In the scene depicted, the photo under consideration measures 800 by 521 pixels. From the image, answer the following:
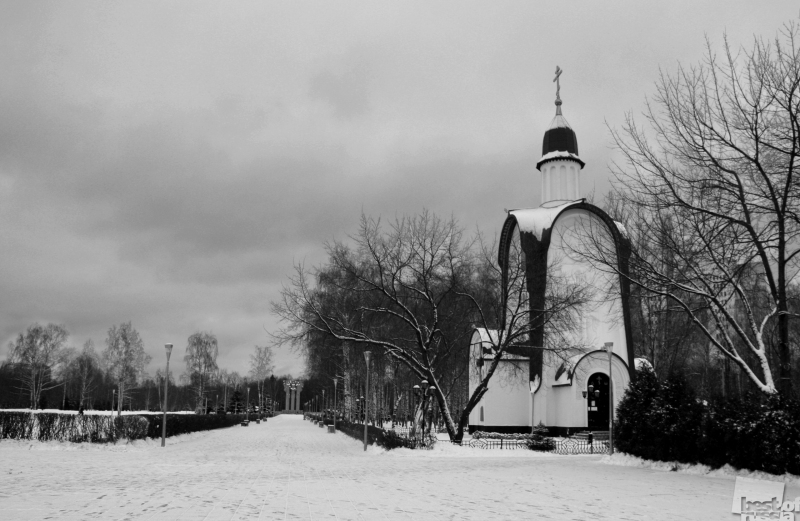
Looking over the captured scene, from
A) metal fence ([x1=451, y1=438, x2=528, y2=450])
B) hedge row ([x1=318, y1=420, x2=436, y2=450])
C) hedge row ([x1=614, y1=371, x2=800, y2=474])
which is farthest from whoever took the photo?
metal fence ([x1=451, y1=438, x2=528, y2=450])

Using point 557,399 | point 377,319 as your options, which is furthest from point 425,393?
point 557,399

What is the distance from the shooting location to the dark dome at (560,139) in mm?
39719

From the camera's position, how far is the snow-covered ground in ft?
29.0

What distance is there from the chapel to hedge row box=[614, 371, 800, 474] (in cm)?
994

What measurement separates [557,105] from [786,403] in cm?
3078

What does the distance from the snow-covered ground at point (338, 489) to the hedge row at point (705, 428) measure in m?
0.60

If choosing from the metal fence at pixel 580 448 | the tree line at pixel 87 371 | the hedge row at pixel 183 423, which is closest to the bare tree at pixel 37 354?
the tree line at pixel 87 371

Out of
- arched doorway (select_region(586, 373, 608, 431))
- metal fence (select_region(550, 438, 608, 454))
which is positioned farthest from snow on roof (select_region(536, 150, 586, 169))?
metal fence (select_region(550, 438, 608, 454))

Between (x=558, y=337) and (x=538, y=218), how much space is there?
31.6ft

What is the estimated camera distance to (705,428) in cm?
1585

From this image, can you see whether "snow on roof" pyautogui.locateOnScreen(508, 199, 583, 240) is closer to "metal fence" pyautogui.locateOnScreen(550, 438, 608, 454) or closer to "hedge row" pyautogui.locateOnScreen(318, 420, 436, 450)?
"metal fence" pyautogui.locateOnScreen(550, 438, 608, 454)

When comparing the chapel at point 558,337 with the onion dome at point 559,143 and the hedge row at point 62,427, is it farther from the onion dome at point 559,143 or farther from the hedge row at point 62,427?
the hedge row at point 62,427

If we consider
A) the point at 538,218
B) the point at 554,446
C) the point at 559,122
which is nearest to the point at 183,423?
the point at 554,446

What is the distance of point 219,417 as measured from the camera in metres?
44.5
